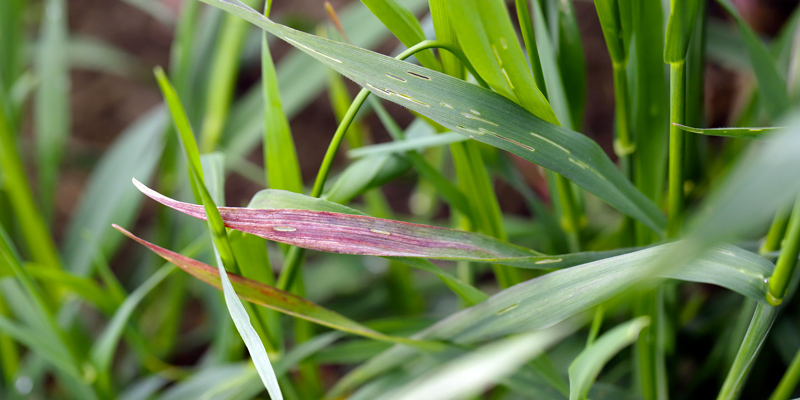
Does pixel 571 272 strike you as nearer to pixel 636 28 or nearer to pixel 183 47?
pixel 636 28

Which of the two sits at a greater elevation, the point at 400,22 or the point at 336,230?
the point at 400,22

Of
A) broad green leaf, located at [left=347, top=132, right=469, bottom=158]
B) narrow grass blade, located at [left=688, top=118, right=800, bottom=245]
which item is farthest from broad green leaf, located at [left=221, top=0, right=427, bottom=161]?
narrow grass blade, located at [left=688, top=118, right=800, bottom=245]

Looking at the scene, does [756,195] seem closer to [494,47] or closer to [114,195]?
[494,47]

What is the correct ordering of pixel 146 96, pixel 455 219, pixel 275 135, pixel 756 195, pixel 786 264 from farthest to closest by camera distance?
pixel 146 96, pixel 455 219, pixel 275 135, pixel 786 264, pixel 756 195

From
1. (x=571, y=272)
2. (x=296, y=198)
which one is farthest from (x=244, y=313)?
(x=571, y=272)

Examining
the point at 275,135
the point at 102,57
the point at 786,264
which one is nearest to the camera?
the point at 786,264

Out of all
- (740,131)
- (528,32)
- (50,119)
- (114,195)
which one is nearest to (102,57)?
(50,119)
